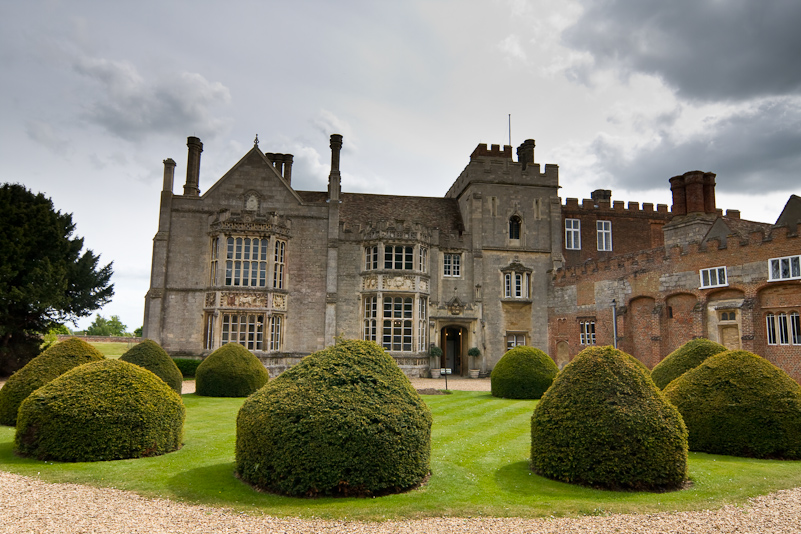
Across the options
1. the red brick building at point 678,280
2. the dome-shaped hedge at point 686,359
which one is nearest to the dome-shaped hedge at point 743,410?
the dome-shaped hedge at point 686,359

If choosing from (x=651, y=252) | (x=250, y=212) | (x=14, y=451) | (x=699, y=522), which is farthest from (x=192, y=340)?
(x=699, y=522)

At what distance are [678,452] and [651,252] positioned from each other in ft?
62.5

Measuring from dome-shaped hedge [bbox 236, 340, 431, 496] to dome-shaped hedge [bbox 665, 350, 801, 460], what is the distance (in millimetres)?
6088

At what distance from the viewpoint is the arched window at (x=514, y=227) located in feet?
107

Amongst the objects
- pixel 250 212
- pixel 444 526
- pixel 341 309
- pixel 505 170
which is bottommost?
pixel 444 526

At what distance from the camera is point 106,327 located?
106312 millimetres

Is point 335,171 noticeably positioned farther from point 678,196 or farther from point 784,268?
point 784,268

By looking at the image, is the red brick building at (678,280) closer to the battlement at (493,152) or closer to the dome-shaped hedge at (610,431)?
the battlement at (493,152)

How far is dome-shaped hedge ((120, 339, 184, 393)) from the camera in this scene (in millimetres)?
16875

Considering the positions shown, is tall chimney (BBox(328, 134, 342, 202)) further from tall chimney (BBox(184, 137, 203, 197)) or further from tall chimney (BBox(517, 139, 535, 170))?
tall chimney (BBox(517, 139, 535, 170))

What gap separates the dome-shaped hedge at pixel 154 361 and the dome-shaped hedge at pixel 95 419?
22.2 ft

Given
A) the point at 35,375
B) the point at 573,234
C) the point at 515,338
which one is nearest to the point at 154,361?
the point at 35,375

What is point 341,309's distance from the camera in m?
29.5

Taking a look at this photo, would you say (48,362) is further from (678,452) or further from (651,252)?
(651,252)
